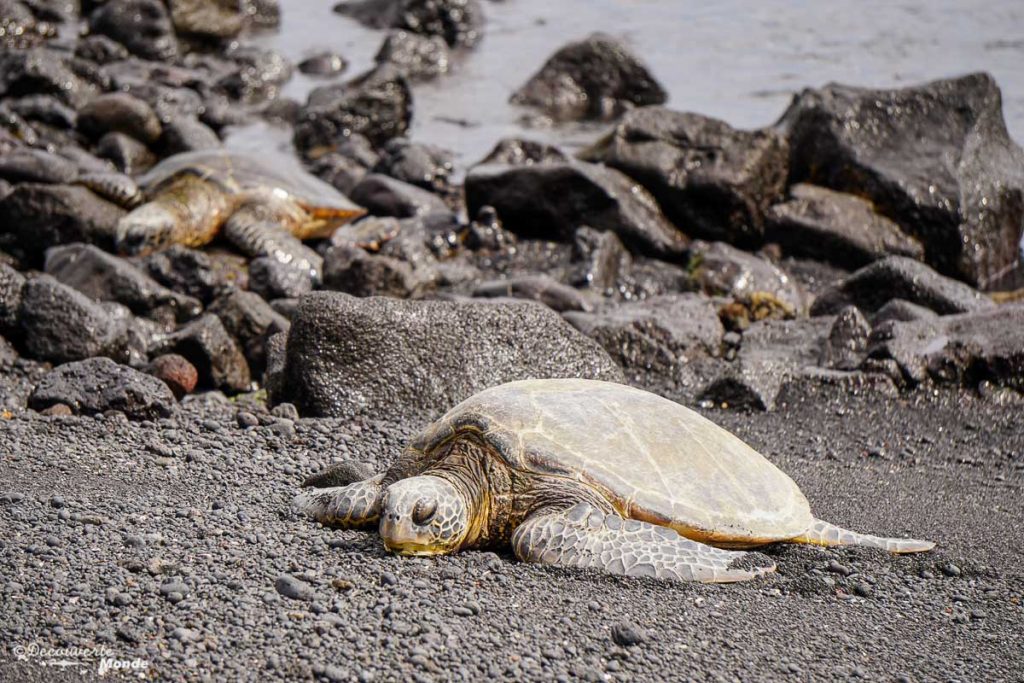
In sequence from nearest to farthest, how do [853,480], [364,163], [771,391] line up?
[853,480]
[771,391]
[364,163]

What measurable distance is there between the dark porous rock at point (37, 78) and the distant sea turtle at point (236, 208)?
5349mm

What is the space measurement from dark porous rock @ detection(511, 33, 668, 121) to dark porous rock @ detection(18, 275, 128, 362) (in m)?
11.6

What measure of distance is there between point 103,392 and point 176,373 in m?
1.30

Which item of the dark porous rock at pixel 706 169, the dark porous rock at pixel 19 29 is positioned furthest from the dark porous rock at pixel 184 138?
the dark porous rock at pixel 19 29

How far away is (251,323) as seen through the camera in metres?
8.16

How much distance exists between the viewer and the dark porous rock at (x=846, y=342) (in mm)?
7891

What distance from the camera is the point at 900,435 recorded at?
6.83 meters

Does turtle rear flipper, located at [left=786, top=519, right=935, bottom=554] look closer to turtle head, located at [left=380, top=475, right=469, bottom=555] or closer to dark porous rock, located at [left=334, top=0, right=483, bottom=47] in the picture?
turtle head, located at [left=380, top=475, right=469, bottom=555]

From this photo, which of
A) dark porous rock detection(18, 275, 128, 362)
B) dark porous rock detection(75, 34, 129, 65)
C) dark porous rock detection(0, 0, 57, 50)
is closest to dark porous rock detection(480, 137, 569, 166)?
dark porous rock detection(18, 275, 128, 362)

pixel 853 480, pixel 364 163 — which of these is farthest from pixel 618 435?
pixel 364 163

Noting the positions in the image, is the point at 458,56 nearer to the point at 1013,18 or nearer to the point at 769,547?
the point at 1013,18

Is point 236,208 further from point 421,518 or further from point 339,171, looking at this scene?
point 421,518

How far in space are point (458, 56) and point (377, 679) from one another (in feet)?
68.0

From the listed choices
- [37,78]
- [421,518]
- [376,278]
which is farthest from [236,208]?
[421,518]
